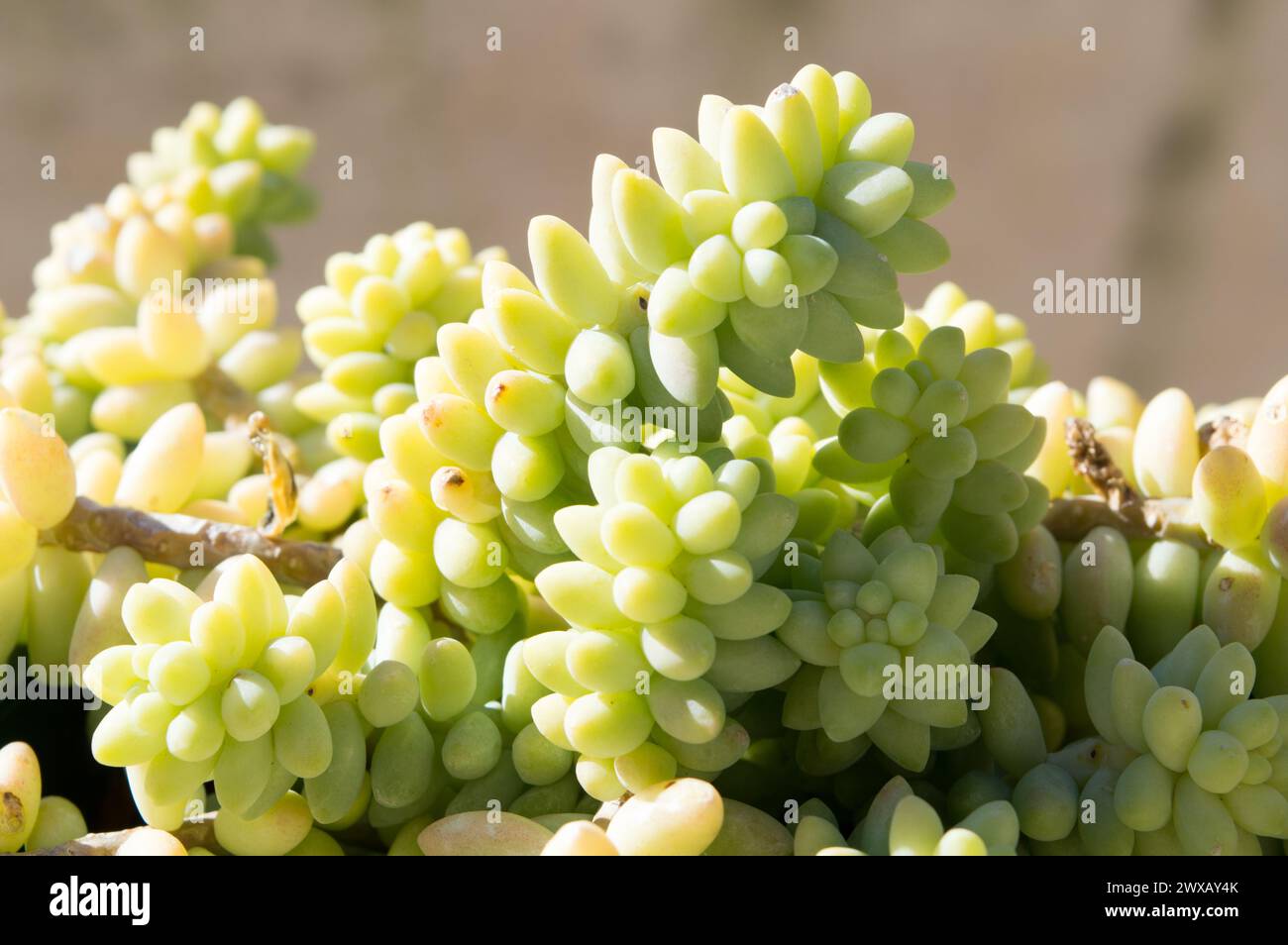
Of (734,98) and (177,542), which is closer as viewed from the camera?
(177,542)

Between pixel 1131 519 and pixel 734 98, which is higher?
pixel 734 98

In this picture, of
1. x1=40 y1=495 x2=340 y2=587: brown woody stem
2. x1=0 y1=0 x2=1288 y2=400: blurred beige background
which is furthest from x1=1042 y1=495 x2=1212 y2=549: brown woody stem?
x1=0 y1=0 x2=1288 y2=400: blurred beige background

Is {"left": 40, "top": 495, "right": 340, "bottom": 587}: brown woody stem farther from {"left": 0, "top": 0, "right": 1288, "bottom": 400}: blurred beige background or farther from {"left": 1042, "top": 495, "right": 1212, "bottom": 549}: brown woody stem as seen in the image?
{"left": 0, "top": 0, "right": 1288, "bottom": 400}: blurred beige background

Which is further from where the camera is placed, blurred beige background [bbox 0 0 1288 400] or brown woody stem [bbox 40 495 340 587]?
blurred beige background [bbox 0 0 1288 400]

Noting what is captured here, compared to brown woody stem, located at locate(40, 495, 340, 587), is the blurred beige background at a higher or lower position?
higher

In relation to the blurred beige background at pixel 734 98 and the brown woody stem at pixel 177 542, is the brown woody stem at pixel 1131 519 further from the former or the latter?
the blurred beige background at pixel 734 98

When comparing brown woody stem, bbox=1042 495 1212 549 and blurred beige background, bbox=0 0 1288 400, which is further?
blurred beige background, bbox=0 0 1288 400

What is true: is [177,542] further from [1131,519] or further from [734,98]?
[734,98]

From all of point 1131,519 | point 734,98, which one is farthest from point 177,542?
point 734,98

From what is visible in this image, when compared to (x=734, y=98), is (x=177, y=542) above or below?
below
